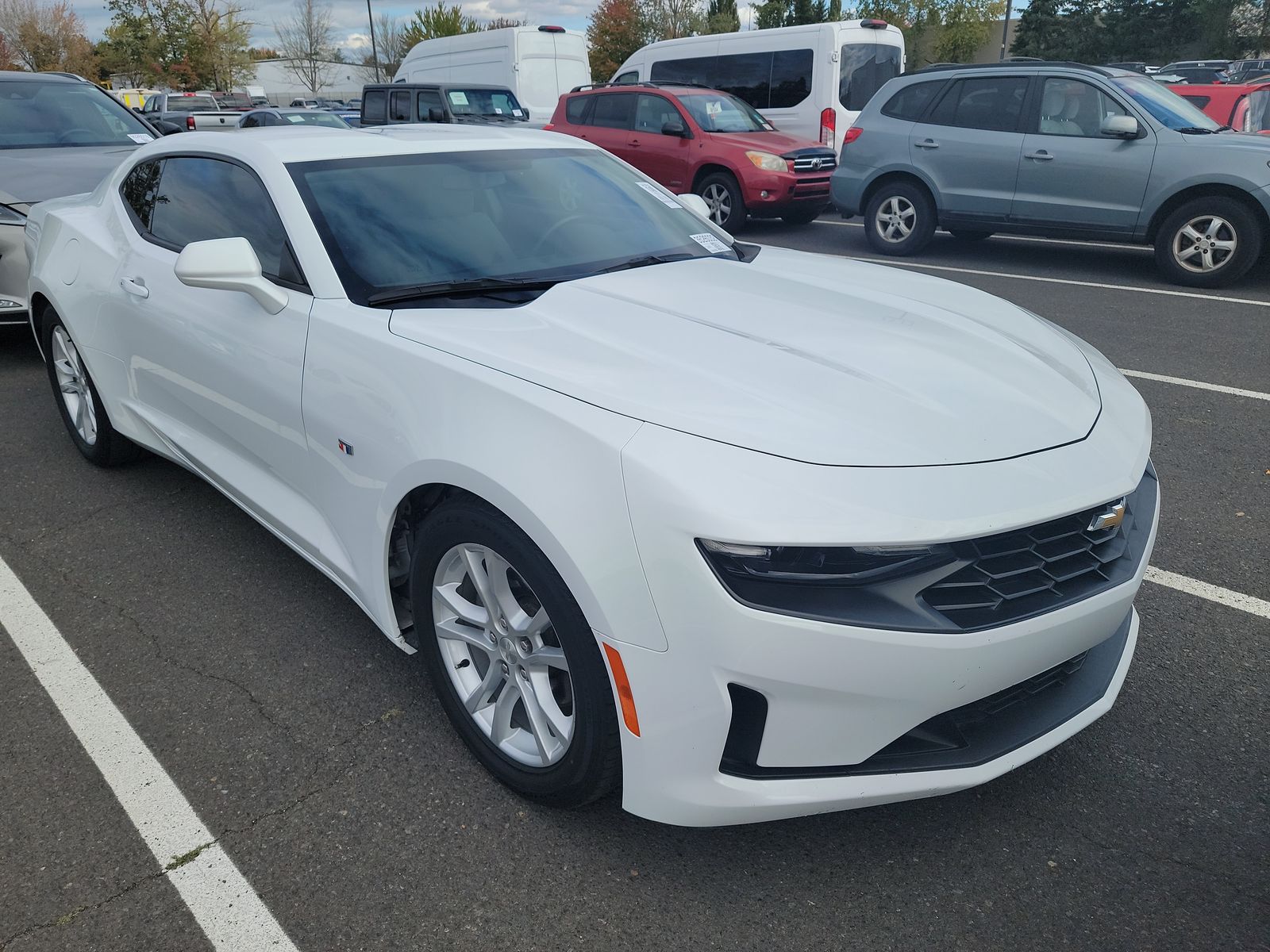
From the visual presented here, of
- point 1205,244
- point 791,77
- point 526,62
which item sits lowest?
point 1205,244

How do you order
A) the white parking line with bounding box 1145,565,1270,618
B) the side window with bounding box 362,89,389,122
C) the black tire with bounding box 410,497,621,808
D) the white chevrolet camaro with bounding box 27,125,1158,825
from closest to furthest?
1. the white chevrolet camaro with bounding box 27,125,1158,825
2. the black tire with bounding box 410,497,621,808
3. the white parking line with bounding box 1145,565,1270,618
4. the side window with bounding box 362,89,389,122

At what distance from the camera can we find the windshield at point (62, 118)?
701 centimetres

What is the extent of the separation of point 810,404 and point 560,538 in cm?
60

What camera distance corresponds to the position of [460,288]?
2.80 m

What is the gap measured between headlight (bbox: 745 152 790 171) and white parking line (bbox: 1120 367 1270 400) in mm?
6074

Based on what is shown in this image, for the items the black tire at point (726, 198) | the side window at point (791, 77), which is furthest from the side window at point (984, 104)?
the side window at point (791, 77)

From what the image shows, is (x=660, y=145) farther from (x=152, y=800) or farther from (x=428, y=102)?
(x=152, y=800)

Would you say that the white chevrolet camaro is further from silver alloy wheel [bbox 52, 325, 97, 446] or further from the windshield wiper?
silver alloy wheel [bbox 52, 325, 97, 446]

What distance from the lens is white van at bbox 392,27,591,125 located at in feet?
59.6

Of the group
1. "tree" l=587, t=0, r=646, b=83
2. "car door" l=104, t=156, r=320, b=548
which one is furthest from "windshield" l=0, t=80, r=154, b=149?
"tree" l=587, t=0, r=646, b=83

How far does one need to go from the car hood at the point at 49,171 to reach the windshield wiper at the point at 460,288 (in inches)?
176

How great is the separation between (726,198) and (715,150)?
559 mm

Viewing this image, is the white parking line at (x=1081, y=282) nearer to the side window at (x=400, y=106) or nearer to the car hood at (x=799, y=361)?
the car hood at (x=799, y=361)

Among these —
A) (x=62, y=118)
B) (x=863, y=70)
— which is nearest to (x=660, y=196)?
(x=62, y=118)
